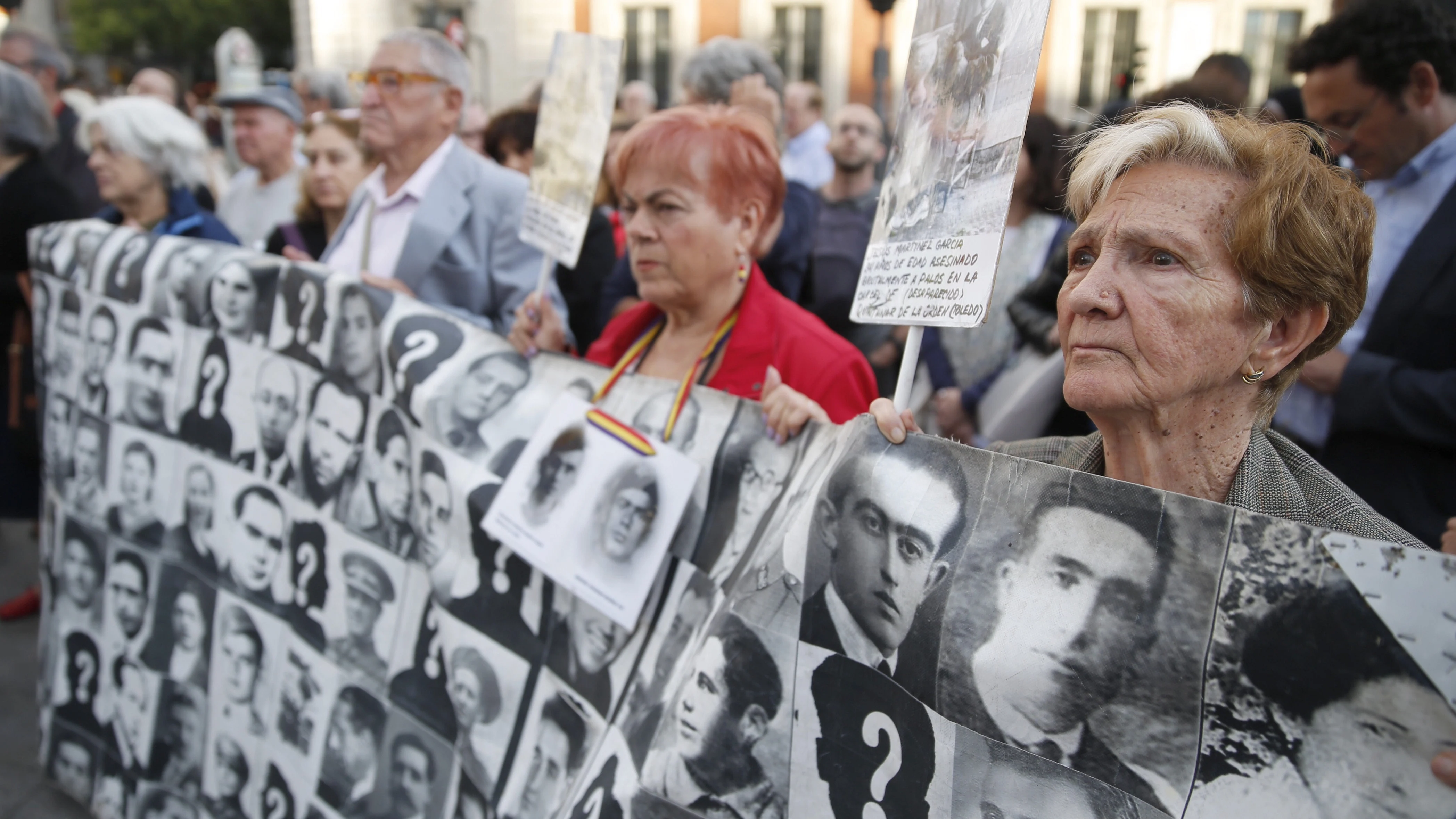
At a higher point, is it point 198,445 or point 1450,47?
point 1450,47

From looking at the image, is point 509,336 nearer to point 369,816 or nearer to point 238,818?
point 369,816

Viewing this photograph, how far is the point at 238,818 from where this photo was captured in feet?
8.19

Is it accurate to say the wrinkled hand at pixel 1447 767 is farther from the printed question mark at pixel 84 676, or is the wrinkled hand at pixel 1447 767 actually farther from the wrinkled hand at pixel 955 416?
the printed question mark at pixel 84 676

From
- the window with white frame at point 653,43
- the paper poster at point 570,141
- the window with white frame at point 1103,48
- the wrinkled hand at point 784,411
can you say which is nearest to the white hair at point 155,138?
the paper poster at point 570,141

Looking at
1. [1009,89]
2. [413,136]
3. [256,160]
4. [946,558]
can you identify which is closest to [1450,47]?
[1009,89]

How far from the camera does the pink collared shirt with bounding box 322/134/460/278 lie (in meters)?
3.17

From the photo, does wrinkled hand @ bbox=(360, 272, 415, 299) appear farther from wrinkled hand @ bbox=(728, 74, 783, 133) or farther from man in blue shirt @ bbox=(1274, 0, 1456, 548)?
man in blue shirt @ bbox=(1274, 0, 1456, 548)

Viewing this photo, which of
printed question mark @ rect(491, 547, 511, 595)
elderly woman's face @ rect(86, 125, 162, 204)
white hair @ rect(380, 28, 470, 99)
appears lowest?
printed question mark @ rect(491, 547, 511, 595)

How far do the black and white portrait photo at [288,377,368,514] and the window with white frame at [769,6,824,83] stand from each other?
25.4 meters

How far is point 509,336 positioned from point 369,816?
1.10 metres

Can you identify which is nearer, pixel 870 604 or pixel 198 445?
pixel 870 604

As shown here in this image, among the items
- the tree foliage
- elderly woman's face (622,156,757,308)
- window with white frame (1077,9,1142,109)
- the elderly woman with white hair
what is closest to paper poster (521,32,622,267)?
elderly woman's face (622,156,757,308)

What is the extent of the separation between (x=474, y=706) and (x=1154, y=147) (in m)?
1.56

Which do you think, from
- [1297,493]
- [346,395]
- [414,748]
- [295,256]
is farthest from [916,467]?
[295,256]
